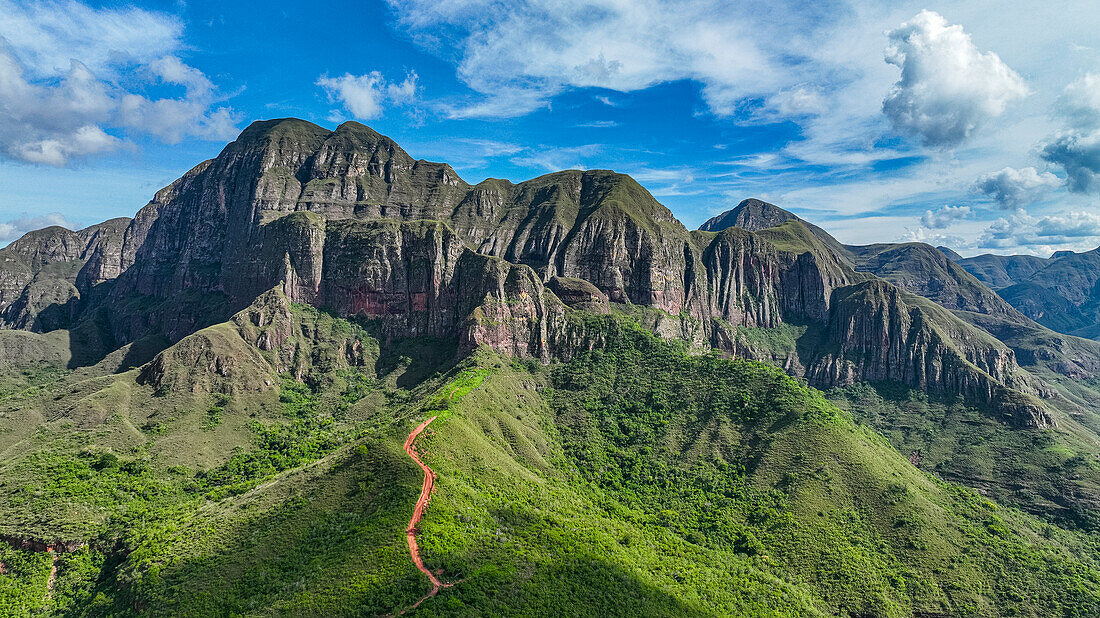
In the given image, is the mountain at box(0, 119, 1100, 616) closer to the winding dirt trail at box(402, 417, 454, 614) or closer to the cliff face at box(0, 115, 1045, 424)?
the winding dirt trail at box(402, 417, 454, 614)

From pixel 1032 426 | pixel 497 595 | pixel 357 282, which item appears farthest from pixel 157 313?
pixel 1032 426

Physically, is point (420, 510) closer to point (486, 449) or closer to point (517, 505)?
point (517, 505)

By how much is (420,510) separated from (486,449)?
2458 cm

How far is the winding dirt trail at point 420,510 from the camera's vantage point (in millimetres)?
53938

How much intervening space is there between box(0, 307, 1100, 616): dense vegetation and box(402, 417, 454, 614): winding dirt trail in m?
0.99

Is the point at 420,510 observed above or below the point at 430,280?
below

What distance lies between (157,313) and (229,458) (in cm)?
11625

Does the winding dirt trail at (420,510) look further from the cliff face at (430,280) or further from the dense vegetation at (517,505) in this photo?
the cliff face at (430,280)

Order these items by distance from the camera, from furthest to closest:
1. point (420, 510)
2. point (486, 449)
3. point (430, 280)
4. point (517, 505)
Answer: point (430, 280) → point (486, 449) → point (517, 505) → point (420, 510)

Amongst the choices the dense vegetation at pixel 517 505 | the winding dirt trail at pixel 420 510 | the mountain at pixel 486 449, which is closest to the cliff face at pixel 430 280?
the mountain at pixel 486 449

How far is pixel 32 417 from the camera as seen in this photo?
102125mm

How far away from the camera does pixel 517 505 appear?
2904 inches

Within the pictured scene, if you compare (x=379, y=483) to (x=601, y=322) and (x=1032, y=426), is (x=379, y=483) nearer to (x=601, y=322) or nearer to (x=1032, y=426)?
(x=601, y=322)

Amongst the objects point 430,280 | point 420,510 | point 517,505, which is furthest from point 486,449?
point 430,280
